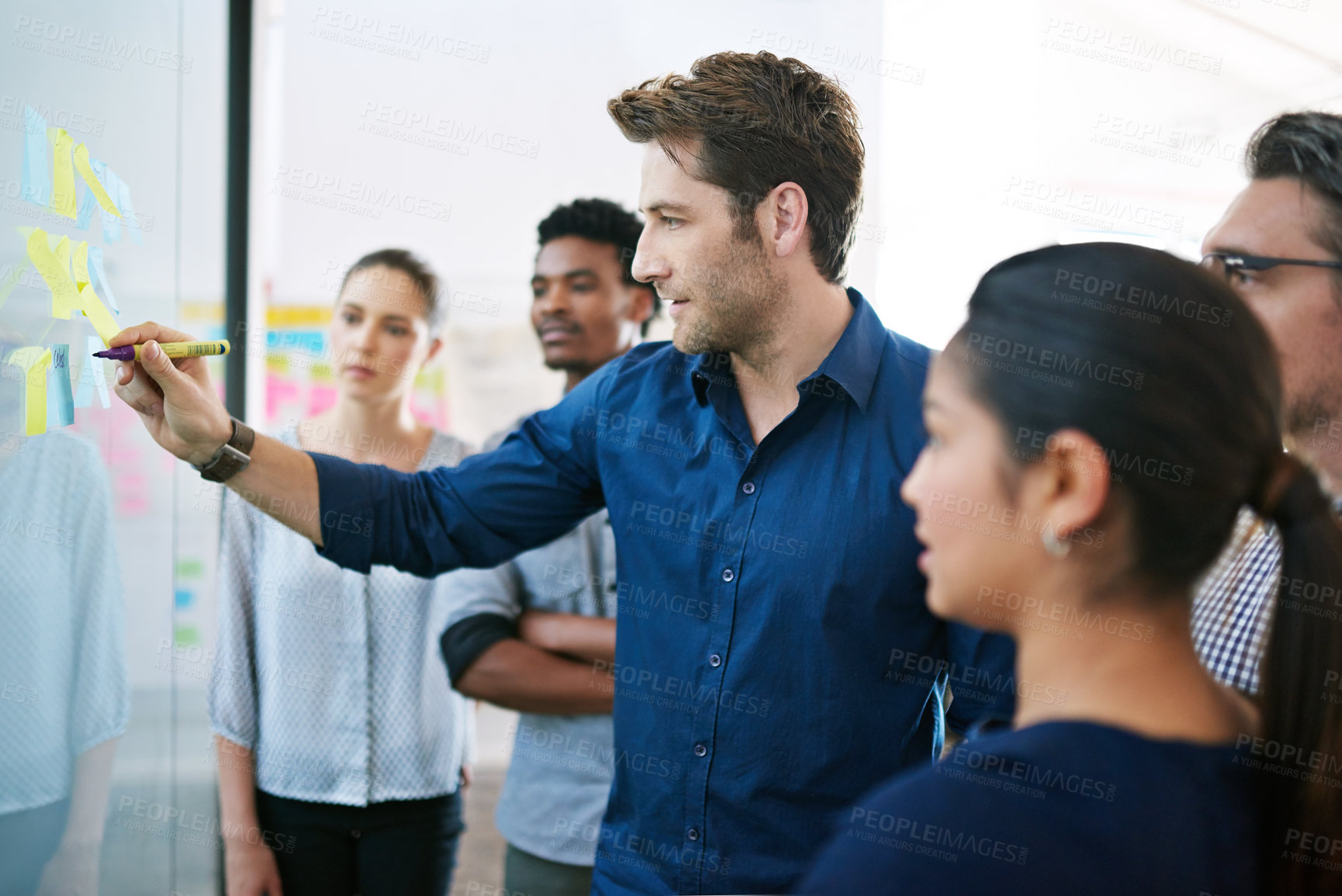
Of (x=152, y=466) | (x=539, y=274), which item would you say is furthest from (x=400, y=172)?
(x=152, y=466)

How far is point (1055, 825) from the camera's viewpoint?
20.7 inches

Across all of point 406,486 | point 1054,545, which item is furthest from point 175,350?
point 1054,545

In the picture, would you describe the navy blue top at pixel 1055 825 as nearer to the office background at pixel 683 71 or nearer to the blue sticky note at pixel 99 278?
the blue sticky note at pixel 99 278

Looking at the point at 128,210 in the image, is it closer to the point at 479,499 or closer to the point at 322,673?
the point at 479,499

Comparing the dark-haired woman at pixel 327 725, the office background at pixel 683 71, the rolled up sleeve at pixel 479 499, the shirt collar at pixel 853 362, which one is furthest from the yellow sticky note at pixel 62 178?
the office background at pixel 683 71

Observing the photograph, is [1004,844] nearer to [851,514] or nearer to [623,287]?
[851,514]

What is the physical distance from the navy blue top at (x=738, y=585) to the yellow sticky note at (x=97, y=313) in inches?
12.5

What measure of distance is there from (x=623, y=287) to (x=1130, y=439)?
5.39 feet

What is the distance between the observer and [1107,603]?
60 centimetres

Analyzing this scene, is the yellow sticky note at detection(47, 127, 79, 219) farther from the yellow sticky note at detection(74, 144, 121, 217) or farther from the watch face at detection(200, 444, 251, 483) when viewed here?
the watch face at detection(200, 444, 251, 483)

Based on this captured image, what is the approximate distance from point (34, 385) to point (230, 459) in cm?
24

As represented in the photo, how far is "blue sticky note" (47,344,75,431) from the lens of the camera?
1.14m

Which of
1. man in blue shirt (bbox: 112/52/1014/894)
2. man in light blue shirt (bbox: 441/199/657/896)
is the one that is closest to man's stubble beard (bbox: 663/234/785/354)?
man in blue shirt (bbox: 112/52/1014/894)

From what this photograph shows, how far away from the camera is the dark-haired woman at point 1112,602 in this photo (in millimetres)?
527
